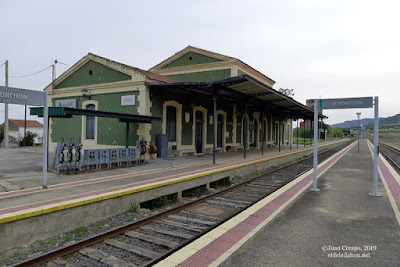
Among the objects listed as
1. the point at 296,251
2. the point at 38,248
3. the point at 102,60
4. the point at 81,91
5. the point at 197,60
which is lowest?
the point at 38,248

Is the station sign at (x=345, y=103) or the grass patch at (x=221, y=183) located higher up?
the station sign at (x=345, y=103)

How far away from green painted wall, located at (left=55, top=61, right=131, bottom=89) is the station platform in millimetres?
11654

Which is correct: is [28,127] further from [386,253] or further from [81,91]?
[386,253]

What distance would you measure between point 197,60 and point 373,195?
17.8 meters

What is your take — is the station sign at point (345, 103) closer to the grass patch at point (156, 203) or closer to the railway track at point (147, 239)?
the railway track at point (147, 239)

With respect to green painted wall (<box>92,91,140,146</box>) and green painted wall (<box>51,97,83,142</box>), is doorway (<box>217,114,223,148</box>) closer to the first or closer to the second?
green painted wall (<box>92,91,140,146</box>)

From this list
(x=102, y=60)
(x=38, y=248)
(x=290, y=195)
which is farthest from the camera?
(x=102, y=60)

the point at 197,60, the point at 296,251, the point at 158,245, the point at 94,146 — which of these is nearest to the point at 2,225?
the point at 158,245

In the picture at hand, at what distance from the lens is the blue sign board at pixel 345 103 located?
730 centimetres

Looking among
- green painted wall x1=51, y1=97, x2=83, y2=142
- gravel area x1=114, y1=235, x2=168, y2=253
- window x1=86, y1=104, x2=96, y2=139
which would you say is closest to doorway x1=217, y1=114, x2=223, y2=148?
window x1=86, y1=104, x2=96, y2=139

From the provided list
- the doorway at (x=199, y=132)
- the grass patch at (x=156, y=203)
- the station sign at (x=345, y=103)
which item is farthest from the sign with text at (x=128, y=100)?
the station sign at (x=345, y=103)

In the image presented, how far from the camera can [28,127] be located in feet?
194

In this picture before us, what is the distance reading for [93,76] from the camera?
16.6m

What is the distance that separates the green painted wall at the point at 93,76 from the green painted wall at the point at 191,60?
848 centimetres
